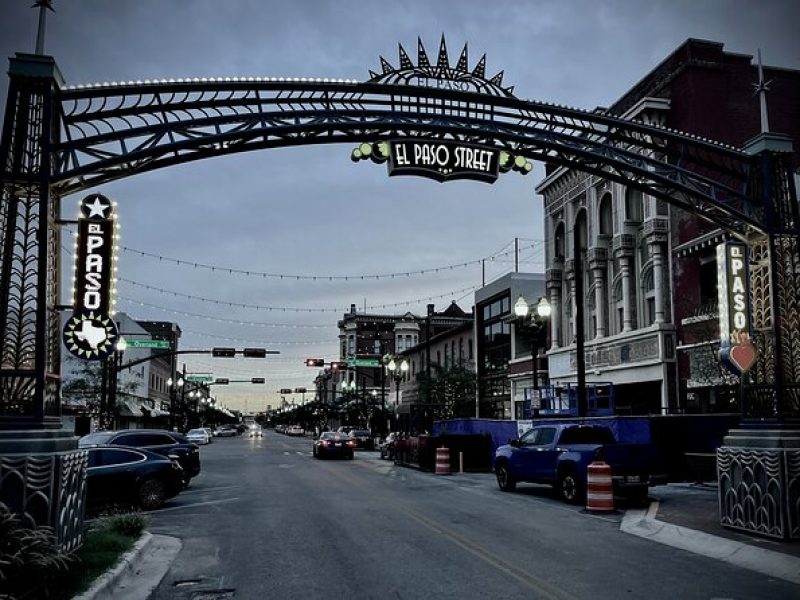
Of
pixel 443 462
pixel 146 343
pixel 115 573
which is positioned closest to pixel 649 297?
pixel 443 462

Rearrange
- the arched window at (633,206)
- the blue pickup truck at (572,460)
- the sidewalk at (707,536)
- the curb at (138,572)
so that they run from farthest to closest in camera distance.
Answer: the arched window at (633,206) < the blue pickup truck at (572,460) < the sidewalk at (707,536) < the curb at (138,572)

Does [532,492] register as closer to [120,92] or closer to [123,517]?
[123,517]

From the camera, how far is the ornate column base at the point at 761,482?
36.5 ft

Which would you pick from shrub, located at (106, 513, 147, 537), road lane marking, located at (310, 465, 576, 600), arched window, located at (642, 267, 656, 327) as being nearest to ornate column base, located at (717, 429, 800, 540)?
road lane marking, located at (310, 465, 576, 600)

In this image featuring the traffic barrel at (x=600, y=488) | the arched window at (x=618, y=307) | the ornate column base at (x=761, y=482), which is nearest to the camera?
the ornate column base at (x=761, y=482)

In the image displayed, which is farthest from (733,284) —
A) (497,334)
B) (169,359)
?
(169,359)

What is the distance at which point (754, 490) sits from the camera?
11.6 meters

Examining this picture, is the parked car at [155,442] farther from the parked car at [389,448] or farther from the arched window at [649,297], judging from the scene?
the arched window at [649,297]

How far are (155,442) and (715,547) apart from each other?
14.4m

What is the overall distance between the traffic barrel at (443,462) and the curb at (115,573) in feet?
51.8

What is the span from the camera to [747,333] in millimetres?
12594

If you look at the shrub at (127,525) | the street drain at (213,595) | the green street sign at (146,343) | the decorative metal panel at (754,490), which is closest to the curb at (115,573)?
the shrub at (127,525)

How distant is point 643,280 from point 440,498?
18.6 metres

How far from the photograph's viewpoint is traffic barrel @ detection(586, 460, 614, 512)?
1514 cm
